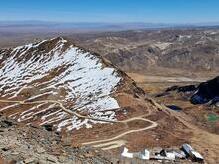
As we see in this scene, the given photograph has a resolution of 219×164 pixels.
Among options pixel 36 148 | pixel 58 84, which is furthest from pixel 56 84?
pixel 36 148

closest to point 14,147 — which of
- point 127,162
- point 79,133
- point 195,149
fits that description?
point 127,162

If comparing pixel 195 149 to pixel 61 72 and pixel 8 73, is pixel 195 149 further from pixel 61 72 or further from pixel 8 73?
pixel 8 73

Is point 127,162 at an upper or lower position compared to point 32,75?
upper

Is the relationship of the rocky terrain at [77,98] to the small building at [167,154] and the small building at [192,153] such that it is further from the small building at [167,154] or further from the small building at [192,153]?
the small building at [167,154]

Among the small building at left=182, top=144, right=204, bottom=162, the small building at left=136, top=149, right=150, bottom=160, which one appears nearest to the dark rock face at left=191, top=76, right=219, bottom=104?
the small building at left=182, top=144, right=204, bottom=162

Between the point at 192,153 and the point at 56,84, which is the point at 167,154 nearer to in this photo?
the point at 192,153
